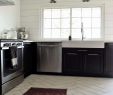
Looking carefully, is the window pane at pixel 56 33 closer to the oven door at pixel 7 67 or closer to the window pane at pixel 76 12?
the window pane at pixel 76 12

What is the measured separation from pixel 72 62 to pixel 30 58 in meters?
1.22

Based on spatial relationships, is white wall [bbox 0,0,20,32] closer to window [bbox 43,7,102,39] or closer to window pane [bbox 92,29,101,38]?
window [bbox 43,7,102,39]

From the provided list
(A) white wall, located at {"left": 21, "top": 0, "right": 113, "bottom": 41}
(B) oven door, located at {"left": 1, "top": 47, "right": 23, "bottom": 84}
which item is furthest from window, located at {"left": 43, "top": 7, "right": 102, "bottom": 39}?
(B) oven door, located at {"left": 1, "top": 47, "right": 23, "bottom": 84}

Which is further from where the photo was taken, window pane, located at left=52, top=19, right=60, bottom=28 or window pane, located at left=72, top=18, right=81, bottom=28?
window pane, located at left=52, top=19, right=60, bottom=28

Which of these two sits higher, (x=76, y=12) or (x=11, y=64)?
(x=76, y=12)

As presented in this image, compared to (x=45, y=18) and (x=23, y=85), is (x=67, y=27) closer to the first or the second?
(x=45, y=18)

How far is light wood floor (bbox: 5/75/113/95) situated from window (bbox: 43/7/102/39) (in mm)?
1578

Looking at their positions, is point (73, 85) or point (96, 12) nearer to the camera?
point (73, 85)

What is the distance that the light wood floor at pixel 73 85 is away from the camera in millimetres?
3871

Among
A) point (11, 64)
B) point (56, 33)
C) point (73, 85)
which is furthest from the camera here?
point (56, 33)

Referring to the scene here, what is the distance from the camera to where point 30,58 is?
5.49 meters

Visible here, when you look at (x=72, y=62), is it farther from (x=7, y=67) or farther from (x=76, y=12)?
(x=7, y=67)

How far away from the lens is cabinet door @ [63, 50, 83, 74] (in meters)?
5.49

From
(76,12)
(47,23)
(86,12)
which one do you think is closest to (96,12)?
(86,12)
